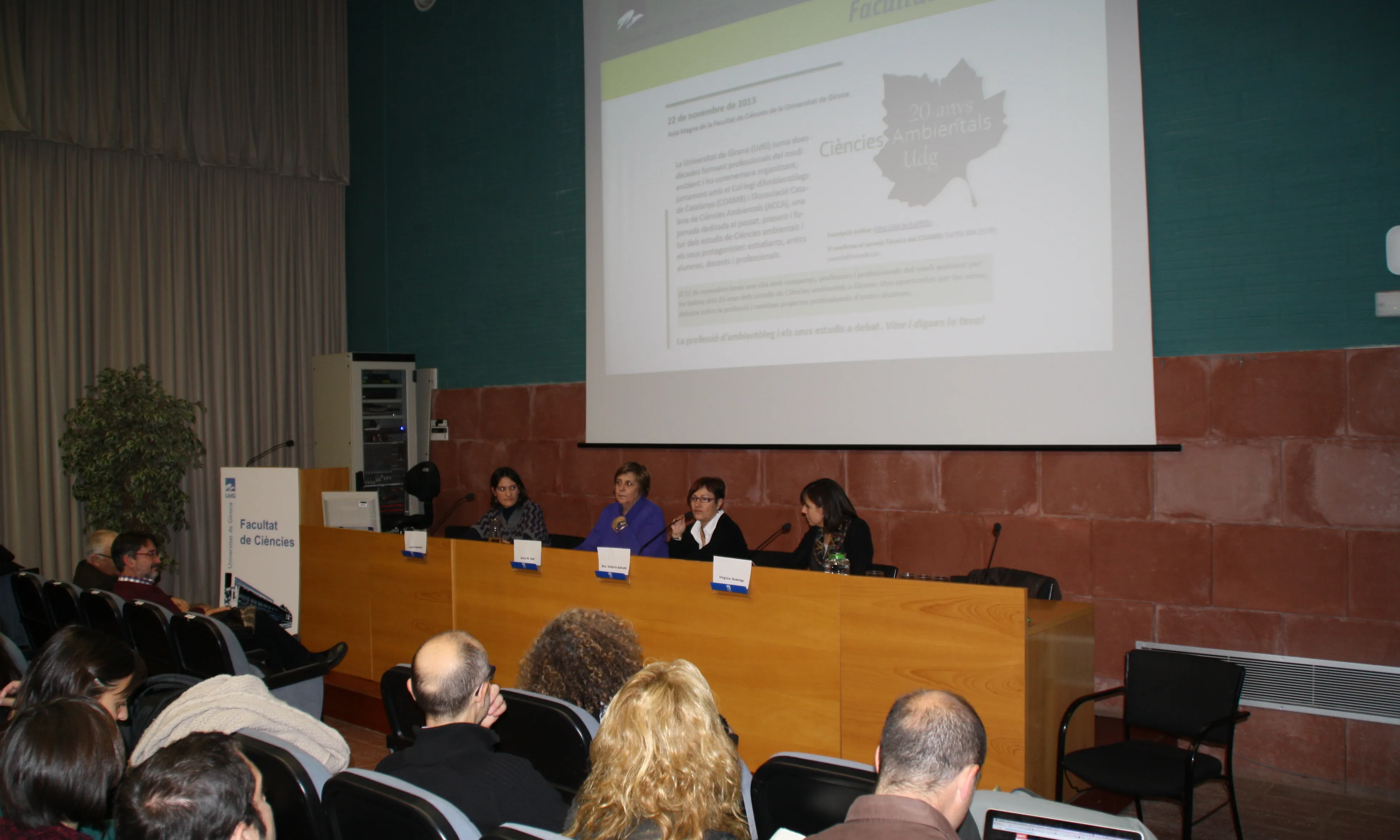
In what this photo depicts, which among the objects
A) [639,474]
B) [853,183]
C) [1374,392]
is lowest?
[639,474]

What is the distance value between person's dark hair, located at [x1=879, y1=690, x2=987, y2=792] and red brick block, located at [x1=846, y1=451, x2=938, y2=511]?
3096 mm

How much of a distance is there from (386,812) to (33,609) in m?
3.84

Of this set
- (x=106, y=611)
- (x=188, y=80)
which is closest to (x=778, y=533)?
(x=106, y=611)

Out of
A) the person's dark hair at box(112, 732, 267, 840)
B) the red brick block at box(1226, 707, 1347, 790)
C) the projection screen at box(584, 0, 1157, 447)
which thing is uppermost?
the projection screen at box(584, 0, 1157, 447)

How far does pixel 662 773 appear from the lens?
4.97 feet

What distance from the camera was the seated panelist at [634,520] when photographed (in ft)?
15.3

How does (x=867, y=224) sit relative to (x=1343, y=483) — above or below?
above

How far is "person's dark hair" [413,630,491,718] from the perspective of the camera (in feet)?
6.30

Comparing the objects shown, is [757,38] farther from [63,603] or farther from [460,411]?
[63,603]

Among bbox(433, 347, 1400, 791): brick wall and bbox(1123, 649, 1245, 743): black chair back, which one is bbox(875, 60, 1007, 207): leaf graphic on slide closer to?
bbox(433, 347, 1400, 791): brick wall

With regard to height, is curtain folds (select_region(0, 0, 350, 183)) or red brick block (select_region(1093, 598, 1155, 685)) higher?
curtain folds (select_region(0, 0, 350, 183))

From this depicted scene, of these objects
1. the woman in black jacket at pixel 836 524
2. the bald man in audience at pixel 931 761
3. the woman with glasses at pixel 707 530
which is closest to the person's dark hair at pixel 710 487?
the woman with glasses at pixel 707 530

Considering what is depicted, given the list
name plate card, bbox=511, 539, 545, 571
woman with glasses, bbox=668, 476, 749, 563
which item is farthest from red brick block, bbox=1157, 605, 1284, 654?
name plate card, bbox=511, 539, 545, 571

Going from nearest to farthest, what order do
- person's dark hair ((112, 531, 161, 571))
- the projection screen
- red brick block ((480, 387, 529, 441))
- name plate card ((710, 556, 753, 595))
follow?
name plate card ((710, 556, 753, 595)), the projection screen, person's dark hair ((112, 531, 161, 571)), red brick block ((480, 387, 529, 441))
